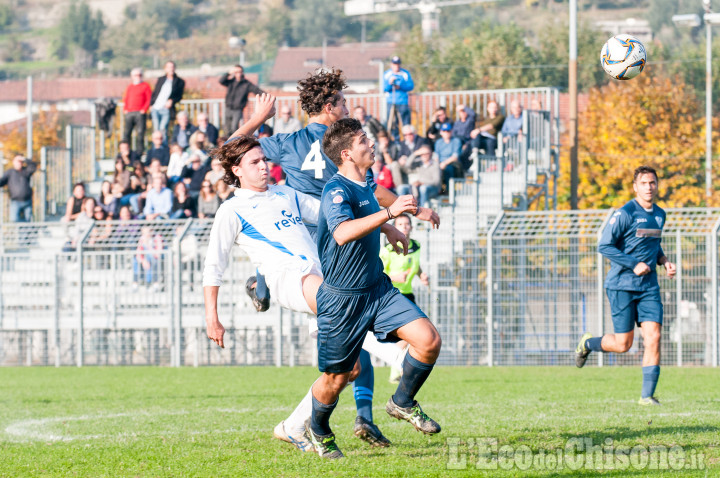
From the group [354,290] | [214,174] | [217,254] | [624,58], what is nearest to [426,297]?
[214,174]

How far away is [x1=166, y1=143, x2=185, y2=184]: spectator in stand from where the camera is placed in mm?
21156

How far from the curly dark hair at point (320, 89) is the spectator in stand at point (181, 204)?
11.7m

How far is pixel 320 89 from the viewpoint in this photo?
809cm

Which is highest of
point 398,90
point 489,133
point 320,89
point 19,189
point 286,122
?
point 398,90

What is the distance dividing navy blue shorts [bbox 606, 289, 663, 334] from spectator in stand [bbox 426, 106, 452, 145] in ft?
36.3

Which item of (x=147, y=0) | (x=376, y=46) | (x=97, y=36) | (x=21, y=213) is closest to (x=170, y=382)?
(x=21, y=213)

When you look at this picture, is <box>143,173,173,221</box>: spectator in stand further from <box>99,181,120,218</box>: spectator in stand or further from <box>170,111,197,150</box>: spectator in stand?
<box>170,111,197,150</box>: spectator in stand

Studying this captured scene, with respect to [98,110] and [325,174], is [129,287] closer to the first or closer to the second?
[98,110]

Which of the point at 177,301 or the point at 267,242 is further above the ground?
the point at 267,242

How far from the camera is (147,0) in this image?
171 m

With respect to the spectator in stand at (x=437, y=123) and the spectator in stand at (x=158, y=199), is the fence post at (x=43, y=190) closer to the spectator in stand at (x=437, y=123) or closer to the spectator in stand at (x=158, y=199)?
the spectator in stand at (x=158, y=199)

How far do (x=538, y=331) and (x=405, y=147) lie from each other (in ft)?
17.2

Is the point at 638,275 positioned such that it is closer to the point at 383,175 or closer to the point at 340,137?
the point at 340,137

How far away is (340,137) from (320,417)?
187cm
